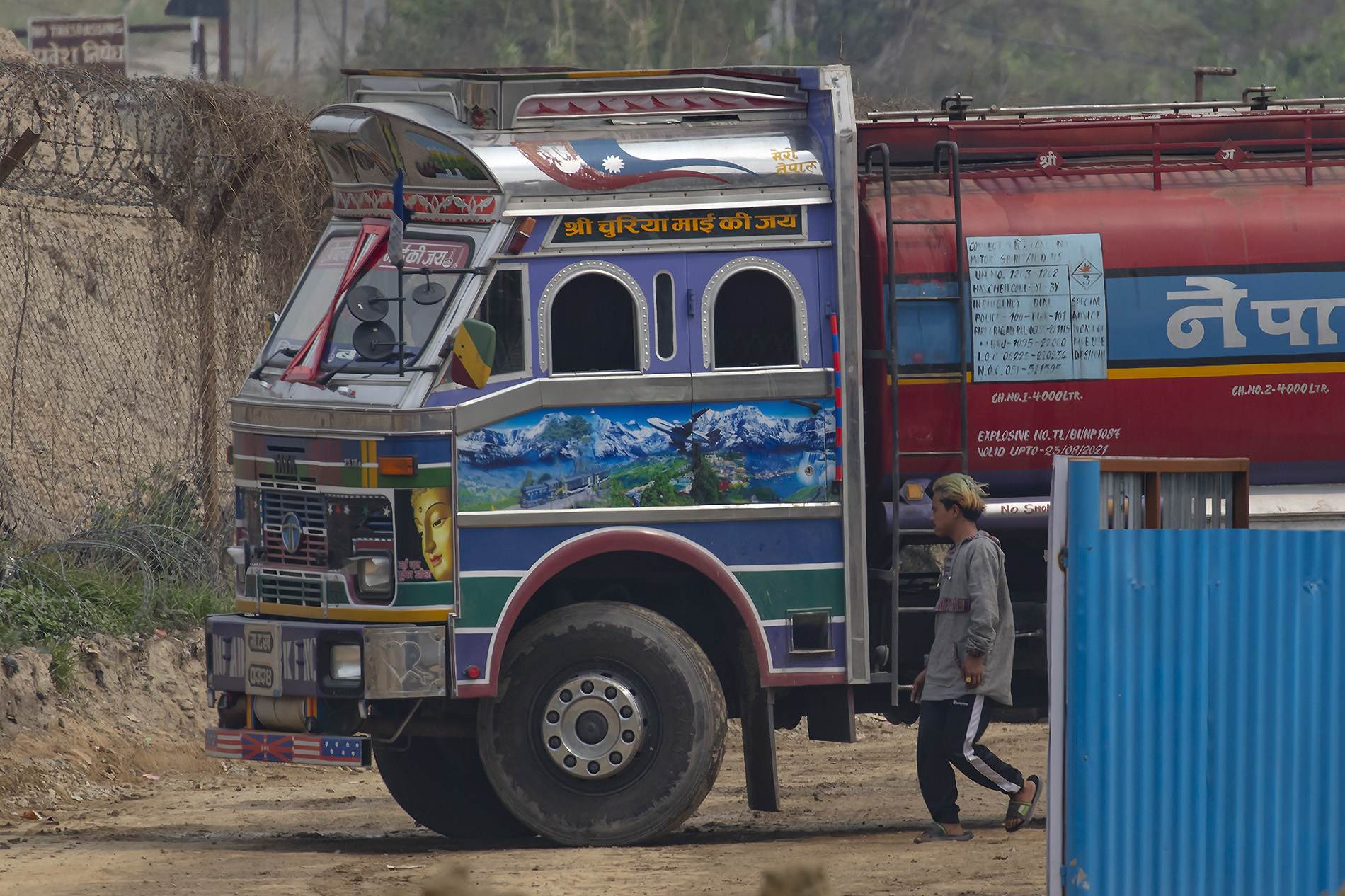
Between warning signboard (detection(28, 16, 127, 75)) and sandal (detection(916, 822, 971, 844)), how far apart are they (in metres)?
40.9

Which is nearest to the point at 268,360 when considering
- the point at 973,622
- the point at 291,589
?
the point at 291,589

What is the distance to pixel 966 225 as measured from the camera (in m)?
8.29

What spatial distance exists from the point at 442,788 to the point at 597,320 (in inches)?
111

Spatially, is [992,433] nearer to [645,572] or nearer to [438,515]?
[645,572]

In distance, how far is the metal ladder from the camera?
8.06 m

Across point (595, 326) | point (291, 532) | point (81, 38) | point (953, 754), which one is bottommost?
point (953, 754)

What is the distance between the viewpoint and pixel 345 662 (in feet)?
25.2

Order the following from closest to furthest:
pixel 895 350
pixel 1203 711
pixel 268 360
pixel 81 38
→ 1. pixel 1203 711
2. pixel 895 350
3. pixel 268 360
4. pixel 81 38

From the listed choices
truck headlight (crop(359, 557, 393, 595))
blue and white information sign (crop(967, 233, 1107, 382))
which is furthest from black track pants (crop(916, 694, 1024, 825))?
truck headlight (crop(359, 557, 393, 595))

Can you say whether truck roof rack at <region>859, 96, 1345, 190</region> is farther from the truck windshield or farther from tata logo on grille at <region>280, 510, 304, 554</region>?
tata logo on grille at <region>280, 510, 304, 554</region>

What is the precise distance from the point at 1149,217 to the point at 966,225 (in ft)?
3.07

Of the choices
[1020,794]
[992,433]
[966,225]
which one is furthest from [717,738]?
[966,225]

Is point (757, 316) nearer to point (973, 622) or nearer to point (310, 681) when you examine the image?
point (973, 622)

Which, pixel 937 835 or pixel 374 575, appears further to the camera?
pixel 937 835
